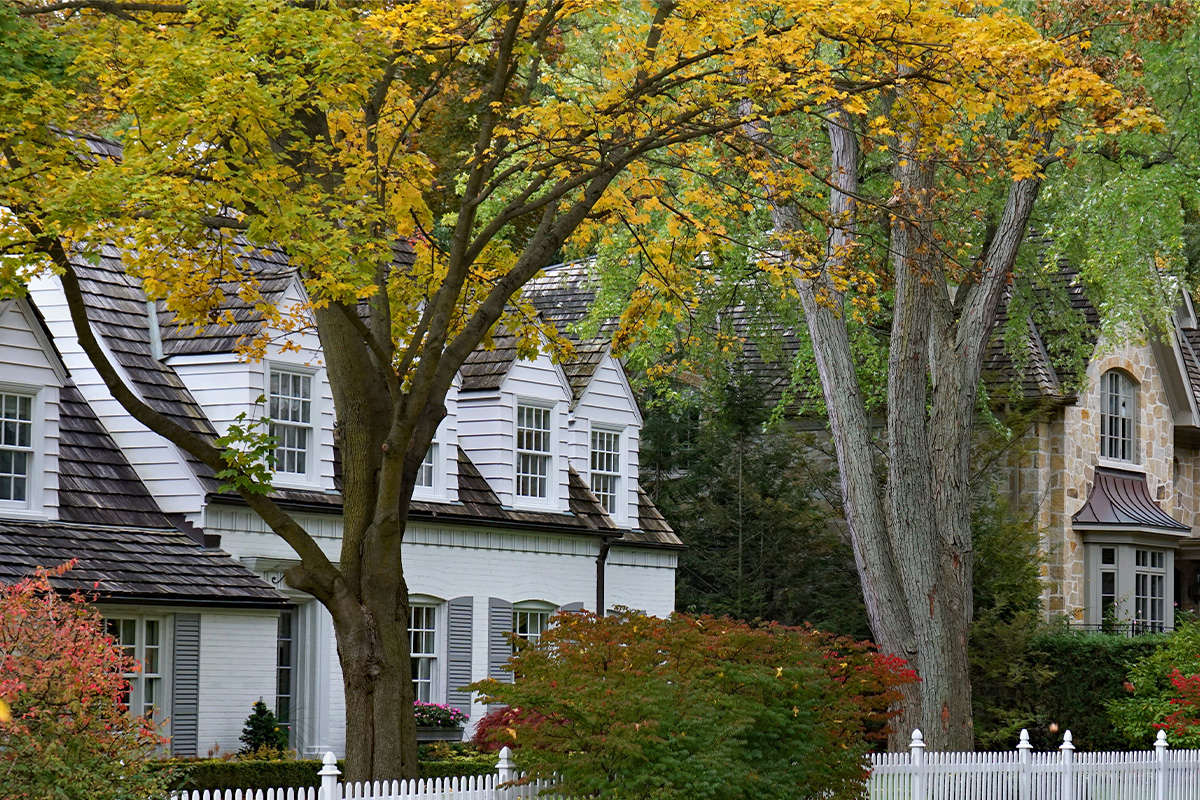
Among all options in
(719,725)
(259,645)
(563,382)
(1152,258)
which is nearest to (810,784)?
(719,725)

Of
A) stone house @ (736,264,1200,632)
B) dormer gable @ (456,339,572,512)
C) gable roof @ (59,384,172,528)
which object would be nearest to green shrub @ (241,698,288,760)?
gable roof @ (59,384,172,528)

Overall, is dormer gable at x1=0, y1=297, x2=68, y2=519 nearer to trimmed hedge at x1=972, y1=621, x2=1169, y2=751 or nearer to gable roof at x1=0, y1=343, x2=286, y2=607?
gable roof at x1=0, y1=343, x2=286, y2=607

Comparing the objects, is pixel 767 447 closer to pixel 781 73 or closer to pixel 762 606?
pixel 762 606

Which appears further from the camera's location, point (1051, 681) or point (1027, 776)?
point (1051, 681)

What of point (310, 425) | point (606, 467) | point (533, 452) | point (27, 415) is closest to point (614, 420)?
point (606, 467)

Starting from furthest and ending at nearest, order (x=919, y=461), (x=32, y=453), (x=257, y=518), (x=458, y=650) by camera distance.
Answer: (x=458, y=650)
(x=257, y=518)
(x=919, y=461)
(x=32, y=453)

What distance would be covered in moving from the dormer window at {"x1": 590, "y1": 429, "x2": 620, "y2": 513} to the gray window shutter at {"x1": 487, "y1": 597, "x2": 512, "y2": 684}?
123 inches

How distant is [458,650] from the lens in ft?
73.4

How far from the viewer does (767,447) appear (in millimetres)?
29469

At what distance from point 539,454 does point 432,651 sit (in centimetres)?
369

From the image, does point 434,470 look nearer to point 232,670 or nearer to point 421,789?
point 232,670

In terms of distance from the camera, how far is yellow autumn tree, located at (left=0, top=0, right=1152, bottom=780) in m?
11.1

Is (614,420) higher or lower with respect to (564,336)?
lower

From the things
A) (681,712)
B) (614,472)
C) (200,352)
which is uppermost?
(200,352)
